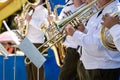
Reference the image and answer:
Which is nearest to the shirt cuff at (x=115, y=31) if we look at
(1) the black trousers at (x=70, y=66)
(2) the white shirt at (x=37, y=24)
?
(1) the black trousers at (x=70, y=66)

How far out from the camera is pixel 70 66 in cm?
387

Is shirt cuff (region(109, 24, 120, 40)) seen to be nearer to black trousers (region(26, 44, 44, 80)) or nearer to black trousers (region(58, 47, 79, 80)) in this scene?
black trousers (region(58, 47, 79, 80))

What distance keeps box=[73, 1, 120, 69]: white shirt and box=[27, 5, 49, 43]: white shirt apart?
1951 millimetres

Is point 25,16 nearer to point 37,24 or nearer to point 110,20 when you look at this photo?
point 37,24

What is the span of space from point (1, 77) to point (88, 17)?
2.98 meters

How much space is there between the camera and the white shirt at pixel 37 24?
4.94m

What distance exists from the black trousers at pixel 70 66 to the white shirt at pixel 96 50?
843mm

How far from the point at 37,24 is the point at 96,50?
2.12 meters

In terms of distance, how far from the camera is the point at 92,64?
2.96 m

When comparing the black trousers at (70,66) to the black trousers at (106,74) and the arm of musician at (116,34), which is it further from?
the arm of musician at (116,34)

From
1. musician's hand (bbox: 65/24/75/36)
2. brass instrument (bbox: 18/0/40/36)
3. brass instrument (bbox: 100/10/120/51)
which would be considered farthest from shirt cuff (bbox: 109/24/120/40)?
brass instrument (bbox: 18/0/40/36)

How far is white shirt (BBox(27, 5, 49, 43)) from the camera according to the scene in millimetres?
4938

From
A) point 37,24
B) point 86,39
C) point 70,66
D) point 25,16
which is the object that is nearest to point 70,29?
point 86,39

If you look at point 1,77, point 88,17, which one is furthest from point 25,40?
point 1,77
